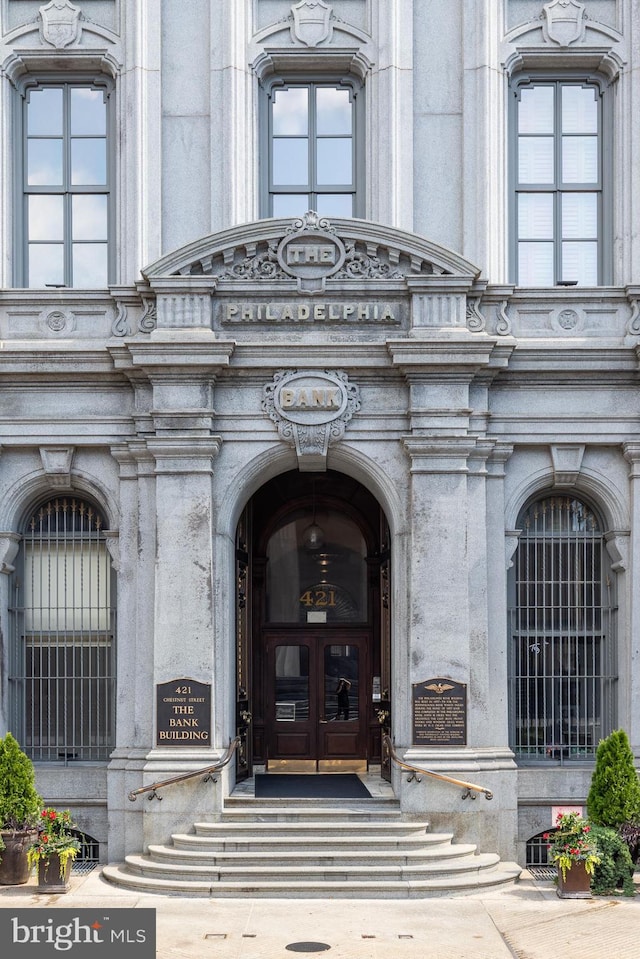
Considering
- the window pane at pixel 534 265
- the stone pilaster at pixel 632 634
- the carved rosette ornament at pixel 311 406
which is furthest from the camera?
the window pane at pixel 534 265

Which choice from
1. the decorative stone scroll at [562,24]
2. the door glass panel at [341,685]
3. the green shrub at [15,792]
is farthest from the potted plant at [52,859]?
the decorative stone scroll at [562,24]

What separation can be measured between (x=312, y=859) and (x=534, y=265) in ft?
30.8

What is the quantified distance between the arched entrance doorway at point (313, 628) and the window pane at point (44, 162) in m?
5.98

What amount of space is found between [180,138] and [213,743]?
8914mm

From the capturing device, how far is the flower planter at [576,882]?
16406mm

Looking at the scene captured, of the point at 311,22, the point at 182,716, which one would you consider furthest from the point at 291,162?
the point at 182,716

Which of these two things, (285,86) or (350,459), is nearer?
(350,459)

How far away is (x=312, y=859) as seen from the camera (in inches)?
666

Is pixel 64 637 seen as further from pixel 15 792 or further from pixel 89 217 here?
pixel 89 217

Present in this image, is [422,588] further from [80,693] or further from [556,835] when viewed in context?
[80,693]

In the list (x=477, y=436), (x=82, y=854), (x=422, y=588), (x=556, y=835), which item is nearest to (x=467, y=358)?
(x=477, y=436)

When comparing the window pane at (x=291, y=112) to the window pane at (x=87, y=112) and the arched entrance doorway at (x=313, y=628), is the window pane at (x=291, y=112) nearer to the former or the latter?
the window pane at (x=87, y=112)

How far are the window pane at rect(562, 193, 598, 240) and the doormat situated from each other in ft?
29.3

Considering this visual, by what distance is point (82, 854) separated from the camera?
19047 mm
